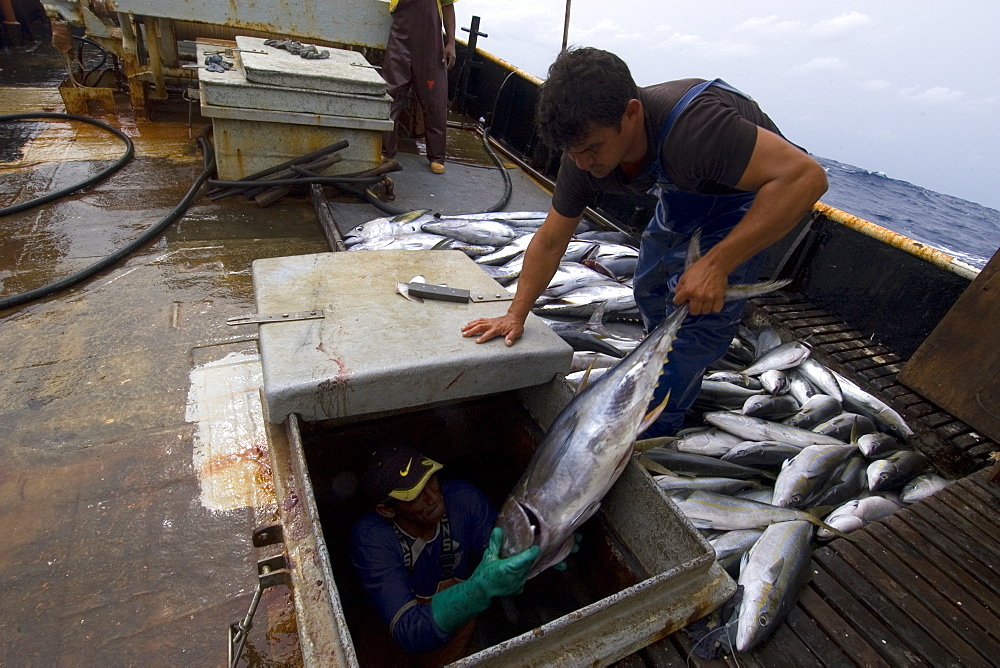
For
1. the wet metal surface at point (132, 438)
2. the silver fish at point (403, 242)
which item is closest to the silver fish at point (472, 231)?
the silver fish at point (403, 242)

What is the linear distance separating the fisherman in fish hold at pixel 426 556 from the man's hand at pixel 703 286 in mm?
1077

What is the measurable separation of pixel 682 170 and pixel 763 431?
179 cm

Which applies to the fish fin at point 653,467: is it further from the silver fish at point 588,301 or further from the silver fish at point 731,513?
the silver fish at point 588,301

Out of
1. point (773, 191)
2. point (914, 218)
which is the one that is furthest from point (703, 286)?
point (914, 218)

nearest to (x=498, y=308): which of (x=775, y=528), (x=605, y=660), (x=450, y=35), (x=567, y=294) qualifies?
(x=605, y=660)

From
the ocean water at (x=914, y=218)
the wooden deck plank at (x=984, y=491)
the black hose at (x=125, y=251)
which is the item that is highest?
the wooden deck plank at (x=984, y=491)

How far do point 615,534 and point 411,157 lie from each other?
586cm

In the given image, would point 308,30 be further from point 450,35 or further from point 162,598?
point 162,598

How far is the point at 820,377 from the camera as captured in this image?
137 inches

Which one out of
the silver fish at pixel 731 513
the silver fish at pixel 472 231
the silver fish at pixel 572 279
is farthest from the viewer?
the silver fish at pixel 472 231

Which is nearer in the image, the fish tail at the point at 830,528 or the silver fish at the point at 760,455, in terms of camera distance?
the fish tail at the point at 830,528

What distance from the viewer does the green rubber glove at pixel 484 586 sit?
1664 mm

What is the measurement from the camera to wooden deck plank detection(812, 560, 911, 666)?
70.2 inches

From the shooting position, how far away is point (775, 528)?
7.41ft
